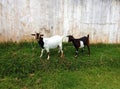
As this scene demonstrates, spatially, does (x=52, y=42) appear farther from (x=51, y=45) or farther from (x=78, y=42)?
(x=78, y=42)

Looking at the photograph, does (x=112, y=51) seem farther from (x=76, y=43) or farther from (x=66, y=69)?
(x=66, y=69)

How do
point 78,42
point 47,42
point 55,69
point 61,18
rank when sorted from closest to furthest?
point 55,69 < point 47,42 < point 78,42 < point 61,18

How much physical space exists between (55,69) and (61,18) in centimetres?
290

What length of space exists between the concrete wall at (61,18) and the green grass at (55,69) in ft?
2.19

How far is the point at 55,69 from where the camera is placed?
11219mm

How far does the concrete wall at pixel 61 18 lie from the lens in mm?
13078

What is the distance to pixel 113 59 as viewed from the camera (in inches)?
484

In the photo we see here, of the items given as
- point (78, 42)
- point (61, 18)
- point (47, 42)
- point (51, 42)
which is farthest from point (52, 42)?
point (61, 18)

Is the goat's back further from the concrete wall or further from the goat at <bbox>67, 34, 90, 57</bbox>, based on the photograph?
the concrete wall

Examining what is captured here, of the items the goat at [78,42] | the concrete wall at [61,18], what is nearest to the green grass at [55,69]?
the goat at [78,42]

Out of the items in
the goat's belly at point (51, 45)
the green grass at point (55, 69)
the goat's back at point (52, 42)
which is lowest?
the green grass at point (55, 69)

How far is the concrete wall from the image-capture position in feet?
42.9

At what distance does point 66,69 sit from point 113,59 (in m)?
1.99

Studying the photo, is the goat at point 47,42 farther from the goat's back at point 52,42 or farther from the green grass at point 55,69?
the green grass at point 55,69
